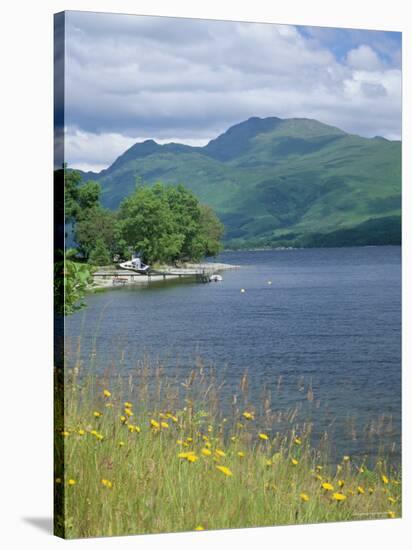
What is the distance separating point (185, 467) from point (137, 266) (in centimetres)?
157

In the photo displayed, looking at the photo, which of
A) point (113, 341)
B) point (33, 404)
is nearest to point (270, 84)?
point (113, 341)

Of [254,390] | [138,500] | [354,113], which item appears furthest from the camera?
[354,113]

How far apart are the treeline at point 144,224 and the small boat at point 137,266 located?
0.19ft

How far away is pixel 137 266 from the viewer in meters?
8.52

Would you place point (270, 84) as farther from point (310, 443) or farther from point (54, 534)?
point (54, 534)

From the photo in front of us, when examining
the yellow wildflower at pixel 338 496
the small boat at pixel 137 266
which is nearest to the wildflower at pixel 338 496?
the yellow wildflower at pixel 338 496

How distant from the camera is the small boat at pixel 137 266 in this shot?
27.7 feet

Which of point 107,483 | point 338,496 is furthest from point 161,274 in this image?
point 338,496

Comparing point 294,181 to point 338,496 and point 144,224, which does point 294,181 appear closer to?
point 144,224

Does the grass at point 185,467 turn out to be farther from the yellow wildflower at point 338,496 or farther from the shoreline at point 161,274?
the shoreline at point 161,274

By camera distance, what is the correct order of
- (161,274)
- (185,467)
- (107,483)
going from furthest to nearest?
(161,274) < (185,467) < (107,483)

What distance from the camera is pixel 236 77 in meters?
8.49

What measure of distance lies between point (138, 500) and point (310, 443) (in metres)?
1.44

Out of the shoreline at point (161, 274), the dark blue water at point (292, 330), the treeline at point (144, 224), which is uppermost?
the treeline at point (144, 224)
